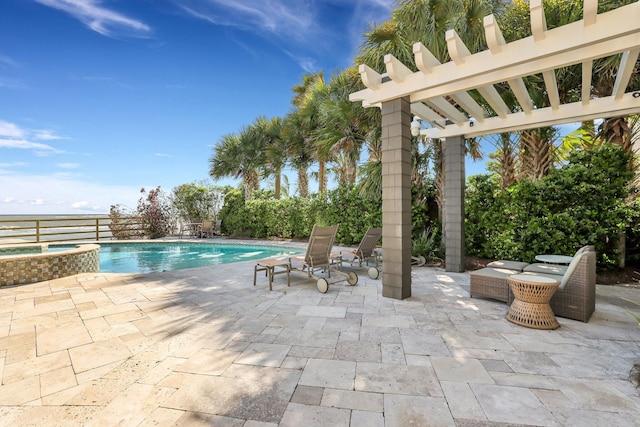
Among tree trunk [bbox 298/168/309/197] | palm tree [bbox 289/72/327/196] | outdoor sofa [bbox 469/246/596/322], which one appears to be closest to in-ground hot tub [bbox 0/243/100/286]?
palm tree [bbox 289/72/327/196]

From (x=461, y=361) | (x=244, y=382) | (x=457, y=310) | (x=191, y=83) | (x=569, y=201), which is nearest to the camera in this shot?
(x=244, y=382)

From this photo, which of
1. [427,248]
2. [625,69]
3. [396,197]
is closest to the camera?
[625,69]

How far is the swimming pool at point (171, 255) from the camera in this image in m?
8.38

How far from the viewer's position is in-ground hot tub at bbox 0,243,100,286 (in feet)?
A: 16.1

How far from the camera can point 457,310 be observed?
3703 mm

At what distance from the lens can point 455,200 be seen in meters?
6.07

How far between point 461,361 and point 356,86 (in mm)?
7933

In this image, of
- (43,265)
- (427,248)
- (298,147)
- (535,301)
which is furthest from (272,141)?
(535,301)

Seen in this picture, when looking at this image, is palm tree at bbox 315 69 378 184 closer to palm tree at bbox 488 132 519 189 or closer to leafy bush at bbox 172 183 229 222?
palm tree at bbox 488 132 519 189

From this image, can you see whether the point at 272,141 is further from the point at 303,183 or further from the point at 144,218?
the point at 144,218

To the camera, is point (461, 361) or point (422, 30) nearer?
point (461, 361)

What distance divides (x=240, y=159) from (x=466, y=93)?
1240cm

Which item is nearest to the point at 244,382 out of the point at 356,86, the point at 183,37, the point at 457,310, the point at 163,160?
the point at 457,310

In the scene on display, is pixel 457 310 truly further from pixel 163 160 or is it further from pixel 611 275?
pixel 163 160
